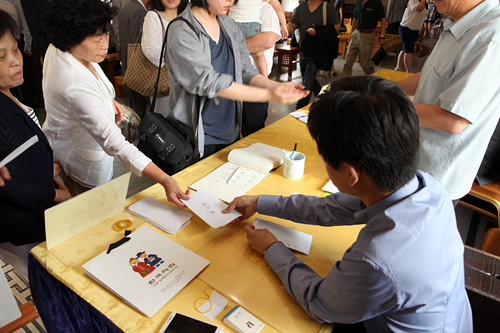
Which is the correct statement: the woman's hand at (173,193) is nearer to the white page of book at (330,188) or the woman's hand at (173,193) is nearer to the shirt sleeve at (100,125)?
the shirt sleeve at (100,125)

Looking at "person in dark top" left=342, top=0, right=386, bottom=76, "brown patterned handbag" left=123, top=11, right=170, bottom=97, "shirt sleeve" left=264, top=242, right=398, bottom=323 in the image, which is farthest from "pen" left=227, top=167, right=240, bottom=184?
"person in dark top" left=342, top=0, right=386, bottom=76

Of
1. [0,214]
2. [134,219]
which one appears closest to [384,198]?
[134,219]

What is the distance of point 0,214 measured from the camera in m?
1.00

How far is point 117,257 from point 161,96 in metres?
1.78

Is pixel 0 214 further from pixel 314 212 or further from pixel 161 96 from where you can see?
pixel 161 96

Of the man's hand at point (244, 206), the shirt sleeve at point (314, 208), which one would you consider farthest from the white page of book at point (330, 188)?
the man's hand at point (244, 206)

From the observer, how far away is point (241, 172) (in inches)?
55.8

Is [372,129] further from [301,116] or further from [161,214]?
[301,116]

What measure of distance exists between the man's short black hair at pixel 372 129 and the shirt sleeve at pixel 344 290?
19 cm

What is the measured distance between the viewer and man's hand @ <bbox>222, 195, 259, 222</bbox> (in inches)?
43.8

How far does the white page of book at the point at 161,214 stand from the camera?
1.08 metres

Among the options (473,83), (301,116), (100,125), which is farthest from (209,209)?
(301,116)

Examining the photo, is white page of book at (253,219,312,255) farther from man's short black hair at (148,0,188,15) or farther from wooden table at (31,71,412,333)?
man's short black hair at (148,0,188,15)

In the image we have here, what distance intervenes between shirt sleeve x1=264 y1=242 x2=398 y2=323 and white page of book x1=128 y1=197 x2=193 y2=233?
0.42m
